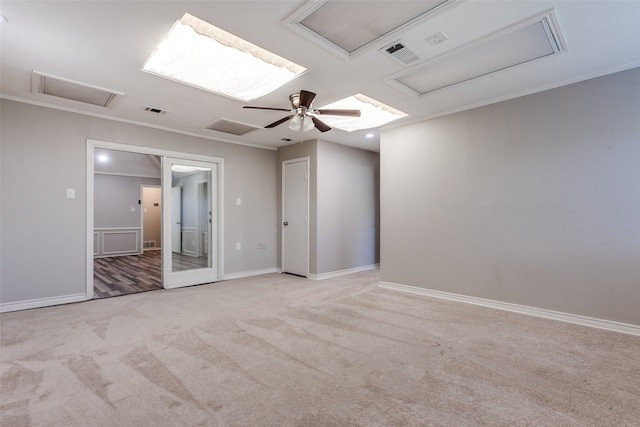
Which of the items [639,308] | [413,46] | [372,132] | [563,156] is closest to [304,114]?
[413,46]

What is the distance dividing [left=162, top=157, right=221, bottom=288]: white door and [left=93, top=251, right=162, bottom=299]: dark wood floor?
1.48 feet

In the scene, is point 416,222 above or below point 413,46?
below

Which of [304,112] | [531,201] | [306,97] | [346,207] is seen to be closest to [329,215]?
[346,207]

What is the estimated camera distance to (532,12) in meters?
2.09

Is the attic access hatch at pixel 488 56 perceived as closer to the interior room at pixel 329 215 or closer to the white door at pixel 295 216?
the interior room at pixel 329 215

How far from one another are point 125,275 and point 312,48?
212 inches

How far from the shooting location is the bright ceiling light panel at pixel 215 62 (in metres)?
2.43

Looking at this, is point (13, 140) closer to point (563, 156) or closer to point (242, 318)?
point (242, 318)

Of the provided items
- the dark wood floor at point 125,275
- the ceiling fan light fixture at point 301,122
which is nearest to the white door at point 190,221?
the dark wood floor at point 125,275

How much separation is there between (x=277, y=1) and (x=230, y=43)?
769 mm

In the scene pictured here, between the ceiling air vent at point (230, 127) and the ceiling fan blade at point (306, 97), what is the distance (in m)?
1.67

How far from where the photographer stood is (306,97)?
3.00 meters

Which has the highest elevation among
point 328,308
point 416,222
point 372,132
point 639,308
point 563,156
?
point 372,132

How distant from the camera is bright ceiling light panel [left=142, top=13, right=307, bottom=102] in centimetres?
243
